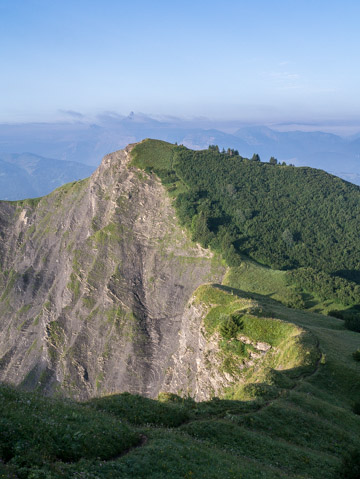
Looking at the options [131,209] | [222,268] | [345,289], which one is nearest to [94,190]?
[131,209]

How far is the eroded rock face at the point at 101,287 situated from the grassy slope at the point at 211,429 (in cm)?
5644

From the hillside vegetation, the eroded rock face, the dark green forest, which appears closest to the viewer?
the hillside vegetation

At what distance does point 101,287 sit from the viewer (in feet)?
397

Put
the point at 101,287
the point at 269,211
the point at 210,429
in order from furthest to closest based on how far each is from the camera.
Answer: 1. the point at 269,211
2. the point at 101,287
3. the point at 210,429

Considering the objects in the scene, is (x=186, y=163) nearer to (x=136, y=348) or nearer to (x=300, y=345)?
(x=136, y=348)

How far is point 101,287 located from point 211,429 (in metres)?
101

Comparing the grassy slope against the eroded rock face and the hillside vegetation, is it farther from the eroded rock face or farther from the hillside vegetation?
the eroded rock face

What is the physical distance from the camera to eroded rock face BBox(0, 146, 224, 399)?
347 feet

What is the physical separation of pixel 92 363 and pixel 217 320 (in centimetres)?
6984

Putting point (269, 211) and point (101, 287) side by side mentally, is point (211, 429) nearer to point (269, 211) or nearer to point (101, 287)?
point (101, 287)

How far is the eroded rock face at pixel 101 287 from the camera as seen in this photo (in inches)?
4168

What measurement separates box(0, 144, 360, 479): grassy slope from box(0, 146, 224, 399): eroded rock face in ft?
185

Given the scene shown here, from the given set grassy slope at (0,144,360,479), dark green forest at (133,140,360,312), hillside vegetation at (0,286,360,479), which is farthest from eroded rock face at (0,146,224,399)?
grassy slope at (0,144,360,479)

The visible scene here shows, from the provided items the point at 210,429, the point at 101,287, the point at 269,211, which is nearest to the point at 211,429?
the point at 210,429
